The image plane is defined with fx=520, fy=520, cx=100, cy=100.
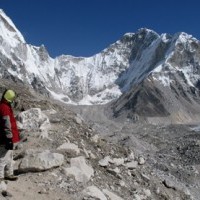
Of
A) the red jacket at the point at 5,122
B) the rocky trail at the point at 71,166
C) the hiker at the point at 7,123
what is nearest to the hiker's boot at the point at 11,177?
the rocky trail at the point at 71,166

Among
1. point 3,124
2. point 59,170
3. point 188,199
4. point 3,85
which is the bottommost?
point 188,199

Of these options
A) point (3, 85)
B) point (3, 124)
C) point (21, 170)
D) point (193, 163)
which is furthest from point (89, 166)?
point (193, 163)

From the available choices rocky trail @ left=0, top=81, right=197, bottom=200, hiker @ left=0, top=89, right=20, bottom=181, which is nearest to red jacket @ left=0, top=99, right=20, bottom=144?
hiker @ left=0, top=89, right=20, bottom=181

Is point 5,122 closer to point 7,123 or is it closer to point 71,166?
point 7,123

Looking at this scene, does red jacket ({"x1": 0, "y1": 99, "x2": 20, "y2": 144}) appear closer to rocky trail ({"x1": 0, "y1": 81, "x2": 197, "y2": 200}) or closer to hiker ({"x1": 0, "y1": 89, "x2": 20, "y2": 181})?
hiker ({"x1": 0, "y1": 89, "x2": 20, "y2": 181})

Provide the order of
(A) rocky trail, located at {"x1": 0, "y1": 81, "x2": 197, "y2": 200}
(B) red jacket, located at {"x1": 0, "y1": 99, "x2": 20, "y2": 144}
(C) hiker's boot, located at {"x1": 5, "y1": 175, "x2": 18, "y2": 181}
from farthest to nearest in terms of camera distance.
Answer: (A) rocky trail, located at {"x1": 0, "y1": 81, "x2": 197, "y2": 200}, (C) hiker's boot, located at {"x1": 5, "y1": 175, "x2": 18, "y2": 181}, (B) red jacket, located at {"x1": 0, "y1": 99, "x2": 20, "y2": 144}

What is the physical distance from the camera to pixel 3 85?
24.6 metres

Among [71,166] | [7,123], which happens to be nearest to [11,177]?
[7,123]

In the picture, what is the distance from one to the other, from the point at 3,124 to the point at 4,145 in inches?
23.1

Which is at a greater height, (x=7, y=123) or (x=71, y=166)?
(x=7, y=123)

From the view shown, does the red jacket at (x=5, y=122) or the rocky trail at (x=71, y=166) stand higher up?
the red jacket at (x=5, y=122)

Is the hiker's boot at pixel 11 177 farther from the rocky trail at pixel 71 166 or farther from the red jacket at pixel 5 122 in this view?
the red jacket at pixel 5 122

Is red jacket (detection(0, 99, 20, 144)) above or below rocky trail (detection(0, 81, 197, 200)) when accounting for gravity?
above

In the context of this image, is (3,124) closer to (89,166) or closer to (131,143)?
(89,166)
